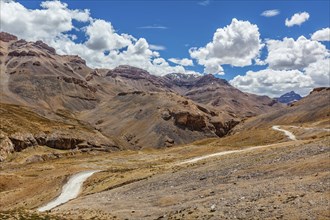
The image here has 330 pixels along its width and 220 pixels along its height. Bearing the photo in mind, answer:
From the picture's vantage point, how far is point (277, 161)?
45.6 metres

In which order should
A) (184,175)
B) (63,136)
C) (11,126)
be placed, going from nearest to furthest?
(184,175) → (11,126) → (63,136)

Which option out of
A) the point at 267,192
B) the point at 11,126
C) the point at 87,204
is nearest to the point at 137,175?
the point at 87,204

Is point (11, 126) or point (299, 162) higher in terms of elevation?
point (11, 126)

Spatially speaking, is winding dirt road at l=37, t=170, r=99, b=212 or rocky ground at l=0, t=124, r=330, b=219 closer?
rocky ground at l=0, t=124, r=330, b=219

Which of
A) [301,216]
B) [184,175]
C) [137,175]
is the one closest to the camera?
[301,216]

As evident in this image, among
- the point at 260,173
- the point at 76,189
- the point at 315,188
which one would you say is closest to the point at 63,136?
the point at 76,189

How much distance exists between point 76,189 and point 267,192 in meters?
30.9

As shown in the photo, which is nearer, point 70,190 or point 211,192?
point 211,192

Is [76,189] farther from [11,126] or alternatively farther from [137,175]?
[11,126]

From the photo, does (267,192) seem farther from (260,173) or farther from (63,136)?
(63,136)

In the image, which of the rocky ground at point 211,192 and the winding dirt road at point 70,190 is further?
the winding dirt road at point 70,190

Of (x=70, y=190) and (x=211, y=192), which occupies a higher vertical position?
(x=70, y=190)

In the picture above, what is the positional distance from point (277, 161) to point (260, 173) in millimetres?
4440

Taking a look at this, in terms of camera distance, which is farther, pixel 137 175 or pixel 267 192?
pixel 137 175
